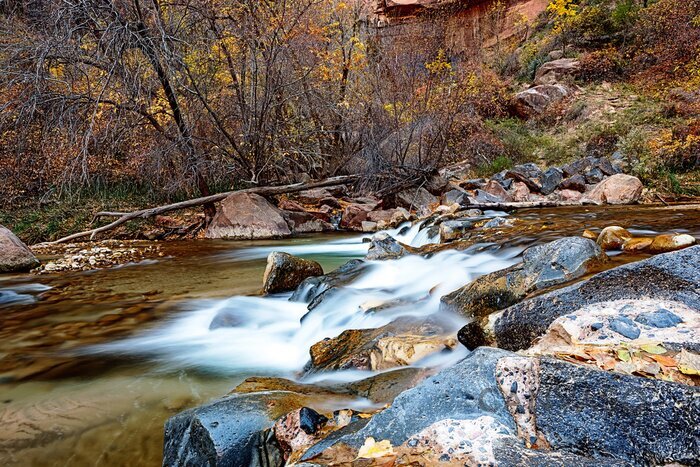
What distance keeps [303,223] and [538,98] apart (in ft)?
39.9

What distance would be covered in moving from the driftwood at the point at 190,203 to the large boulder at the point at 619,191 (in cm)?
530

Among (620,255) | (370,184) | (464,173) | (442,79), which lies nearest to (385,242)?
(620,255)

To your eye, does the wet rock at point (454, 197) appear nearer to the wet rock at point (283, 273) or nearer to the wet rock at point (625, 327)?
the wet rock at point (283, 273)

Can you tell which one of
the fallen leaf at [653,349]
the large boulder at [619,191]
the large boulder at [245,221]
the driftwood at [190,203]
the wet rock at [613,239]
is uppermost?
the fallen leaf at [653,349]

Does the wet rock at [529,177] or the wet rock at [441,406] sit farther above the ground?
the wet rock at [441,406]

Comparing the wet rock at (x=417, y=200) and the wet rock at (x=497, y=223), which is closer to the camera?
the wet rock at (x=497, y=223)

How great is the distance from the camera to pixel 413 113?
1057cm

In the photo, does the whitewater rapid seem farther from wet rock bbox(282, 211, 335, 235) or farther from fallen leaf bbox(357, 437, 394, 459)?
wet rock bbox(282, 211, 335, 235)

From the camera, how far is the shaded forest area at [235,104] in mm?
7461

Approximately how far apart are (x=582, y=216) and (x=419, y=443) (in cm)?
613

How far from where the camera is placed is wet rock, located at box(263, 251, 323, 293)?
15.4 feet

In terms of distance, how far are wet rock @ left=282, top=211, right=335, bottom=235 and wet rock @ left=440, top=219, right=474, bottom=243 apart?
410 centimetres

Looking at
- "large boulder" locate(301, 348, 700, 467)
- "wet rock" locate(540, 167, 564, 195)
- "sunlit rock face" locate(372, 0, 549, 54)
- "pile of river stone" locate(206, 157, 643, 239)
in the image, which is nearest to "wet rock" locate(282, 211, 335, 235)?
"pile of river stone" locate(206, 157, 643, 239)

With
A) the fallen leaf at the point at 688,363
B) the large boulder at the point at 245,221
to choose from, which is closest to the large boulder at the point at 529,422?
the fallen leaf at the point at 688,363
